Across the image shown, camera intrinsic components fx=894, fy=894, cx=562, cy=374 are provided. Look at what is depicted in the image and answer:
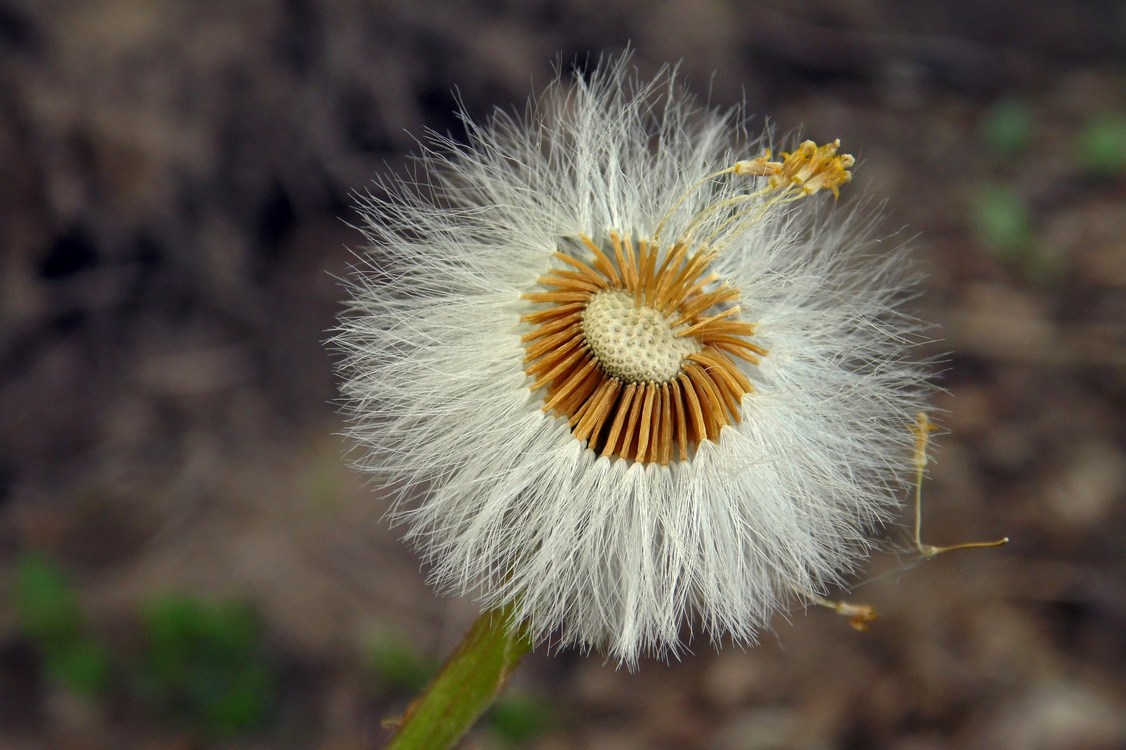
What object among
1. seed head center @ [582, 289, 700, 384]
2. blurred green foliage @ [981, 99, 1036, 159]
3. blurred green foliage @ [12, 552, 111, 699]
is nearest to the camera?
seed head center @ [582, 289, 700, 384]

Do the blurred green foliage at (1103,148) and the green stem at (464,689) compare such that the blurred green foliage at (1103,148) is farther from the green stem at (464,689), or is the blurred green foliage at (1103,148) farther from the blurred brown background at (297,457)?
the green stem at (464,689)

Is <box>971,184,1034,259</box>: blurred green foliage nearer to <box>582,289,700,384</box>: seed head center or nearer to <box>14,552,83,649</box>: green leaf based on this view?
<box>582,289,700,384</box>: seed head center

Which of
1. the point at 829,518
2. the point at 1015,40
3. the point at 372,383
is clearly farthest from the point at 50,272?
the point at 1015,40

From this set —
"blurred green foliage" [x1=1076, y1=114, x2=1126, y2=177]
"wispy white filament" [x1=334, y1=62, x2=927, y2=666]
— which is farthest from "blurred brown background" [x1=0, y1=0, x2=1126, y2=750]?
"wispy white filament" [x1=334, y1=62, x2=927, y2=666]

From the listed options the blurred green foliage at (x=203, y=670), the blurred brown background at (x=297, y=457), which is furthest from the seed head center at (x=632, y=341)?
the blurred green foliage at (x=203, y=670)

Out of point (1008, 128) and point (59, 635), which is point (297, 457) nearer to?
point (59, 635)

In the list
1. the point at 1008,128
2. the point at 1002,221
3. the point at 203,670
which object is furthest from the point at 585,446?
the point at 1008,128
